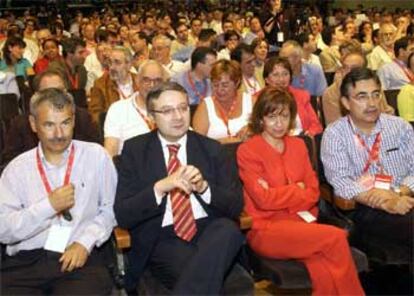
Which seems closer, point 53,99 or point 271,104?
A: point 53,99

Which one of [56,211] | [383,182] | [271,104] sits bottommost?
[383,182]

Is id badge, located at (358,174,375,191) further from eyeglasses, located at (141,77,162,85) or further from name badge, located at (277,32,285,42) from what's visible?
name badge, located at (277,32,285,42)

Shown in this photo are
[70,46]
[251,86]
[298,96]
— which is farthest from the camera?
[70,46]

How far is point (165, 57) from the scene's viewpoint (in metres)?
6.14

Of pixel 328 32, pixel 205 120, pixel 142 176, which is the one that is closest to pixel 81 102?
pixel 205 120

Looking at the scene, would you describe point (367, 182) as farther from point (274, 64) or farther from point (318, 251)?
point (274, 64)

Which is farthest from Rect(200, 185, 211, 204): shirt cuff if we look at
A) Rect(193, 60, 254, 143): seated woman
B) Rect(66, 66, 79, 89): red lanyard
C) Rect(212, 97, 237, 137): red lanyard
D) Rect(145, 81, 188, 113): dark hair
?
Rect(66, 66, 79, 89): red lanyard

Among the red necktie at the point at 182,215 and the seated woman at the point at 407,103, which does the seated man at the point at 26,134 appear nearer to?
the red necktie at the point at 182,215

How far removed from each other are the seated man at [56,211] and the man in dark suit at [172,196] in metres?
0.12

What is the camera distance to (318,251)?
2594mm

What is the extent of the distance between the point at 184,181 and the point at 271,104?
73cm

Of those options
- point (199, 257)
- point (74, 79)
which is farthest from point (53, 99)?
point (74, 79)

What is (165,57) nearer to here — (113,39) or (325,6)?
(113,39)

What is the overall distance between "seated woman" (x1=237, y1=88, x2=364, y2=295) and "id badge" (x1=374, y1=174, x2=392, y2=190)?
0.32 metres
